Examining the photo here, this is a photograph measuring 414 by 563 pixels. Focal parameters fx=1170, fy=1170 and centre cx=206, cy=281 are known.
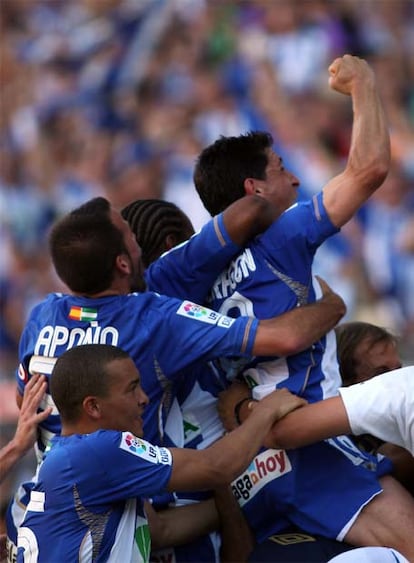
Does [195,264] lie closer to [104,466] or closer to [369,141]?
[369,141]

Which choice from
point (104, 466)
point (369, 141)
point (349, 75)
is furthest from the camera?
point (349, 75)

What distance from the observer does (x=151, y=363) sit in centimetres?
Result: 418

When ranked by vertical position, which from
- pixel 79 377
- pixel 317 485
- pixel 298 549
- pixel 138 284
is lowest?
pixel 298 549

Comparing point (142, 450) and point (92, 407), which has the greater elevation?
point (92, 407)

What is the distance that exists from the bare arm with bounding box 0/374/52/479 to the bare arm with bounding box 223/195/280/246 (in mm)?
891

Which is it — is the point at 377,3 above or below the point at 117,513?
above

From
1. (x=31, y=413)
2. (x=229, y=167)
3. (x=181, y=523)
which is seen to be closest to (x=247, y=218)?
(x=229, y=167)

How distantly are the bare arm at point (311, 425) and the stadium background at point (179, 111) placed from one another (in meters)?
5.29

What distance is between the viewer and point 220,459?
381 centimetres

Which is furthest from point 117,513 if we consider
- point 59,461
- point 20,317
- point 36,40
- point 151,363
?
point 36,40

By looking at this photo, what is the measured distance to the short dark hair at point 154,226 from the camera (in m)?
4.95

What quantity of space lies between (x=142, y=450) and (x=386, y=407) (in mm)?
786

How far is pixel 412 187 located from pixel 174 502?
5.65 metres

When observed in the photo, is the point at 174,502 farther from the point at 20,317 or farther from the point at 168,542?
the point at 20,317
